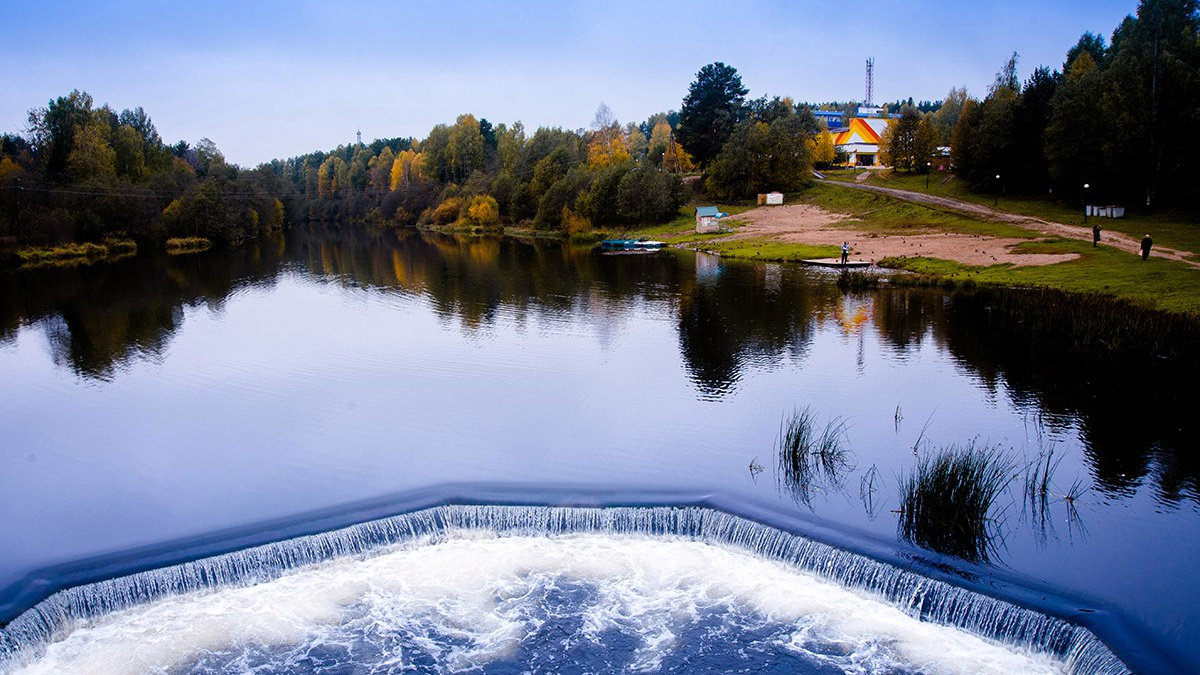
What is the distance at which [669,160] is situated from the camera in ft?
367

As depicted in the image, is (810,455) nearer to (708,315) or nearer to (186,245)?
(708,315)

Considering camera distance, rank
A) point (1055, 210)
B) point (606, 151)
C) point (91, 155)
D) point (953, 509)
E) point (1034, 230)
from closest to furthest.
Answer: point (953, 509), point (1034, 230), point (1055, 210), point (91, 155), point (606, 151)

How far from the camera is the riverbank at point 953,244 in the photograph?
116 feet

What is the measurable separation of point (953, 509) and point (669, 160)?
328 ft

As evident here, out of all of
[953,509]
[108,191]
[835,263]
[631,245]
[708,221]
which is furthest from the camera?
[108,191]

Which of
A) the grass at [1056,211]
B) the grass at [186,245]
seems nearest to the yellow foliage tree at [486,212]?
the grass at [186,245]

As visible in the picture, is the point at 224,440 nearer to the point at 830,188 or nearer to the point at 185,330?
the point at 185,330

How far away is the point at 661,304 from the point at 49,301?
117 feet

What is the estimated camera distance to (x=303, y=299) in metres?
47.5

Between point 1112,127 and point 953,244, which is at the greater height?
point 1112,127

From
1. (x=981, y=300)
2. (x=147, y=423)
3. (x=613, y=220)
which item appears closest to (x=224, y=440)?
(x=147, y=423)

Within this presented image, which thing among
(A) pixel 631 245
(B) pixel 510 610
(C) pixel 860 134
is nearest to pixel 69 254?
(A) pixel 631 245

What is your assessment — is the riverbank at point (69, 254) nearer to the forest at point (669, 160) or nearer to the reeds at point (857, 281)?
the forest at point (669, 160)

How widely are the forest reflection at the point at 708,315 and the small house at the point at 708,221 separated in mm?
8957
